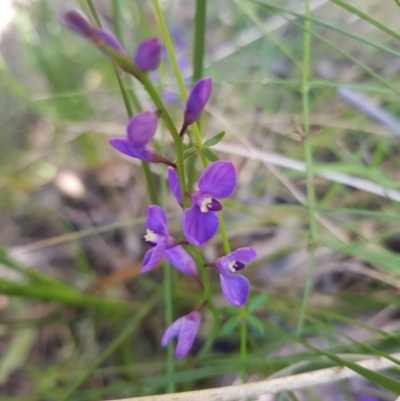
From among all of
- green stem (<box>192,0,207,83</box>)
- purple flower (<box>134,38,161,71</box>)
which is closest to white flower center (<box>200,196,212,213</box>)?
purple flower (<box>134,38,161,71</box>)

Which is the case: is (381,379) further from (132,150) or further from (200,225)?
(132,150)

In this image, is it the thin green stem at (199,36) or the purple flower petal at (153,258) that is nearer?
the purple flower petal at (153,258)

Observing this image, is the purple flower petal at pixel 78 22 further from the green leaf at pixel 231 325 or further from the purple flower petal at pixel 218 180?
the green leaf at pixel 231 325

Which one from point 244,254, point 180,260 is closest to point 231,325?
point 180,260

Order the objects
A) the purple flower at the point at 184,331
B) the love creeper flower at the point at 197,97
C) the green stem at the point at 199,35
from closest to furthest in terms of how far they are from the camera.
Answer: the love creeper flower at the point at 197,97, the purple flower at the point at 184,331, the green stem at the point at 199,35

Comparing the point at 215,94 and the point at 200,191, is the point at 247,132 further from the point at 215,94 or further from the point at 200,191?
the point at 200,191

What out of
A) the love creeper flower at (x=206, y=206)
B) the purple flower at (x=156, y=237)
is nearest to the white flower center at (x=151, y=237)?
the purple flower at (x=156, y=237)

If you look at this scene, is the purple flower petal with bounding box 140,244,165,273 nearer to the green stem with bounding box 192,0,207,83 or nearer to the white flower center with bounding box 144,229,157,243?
the white flower center with bounding box 144,229,157,243
